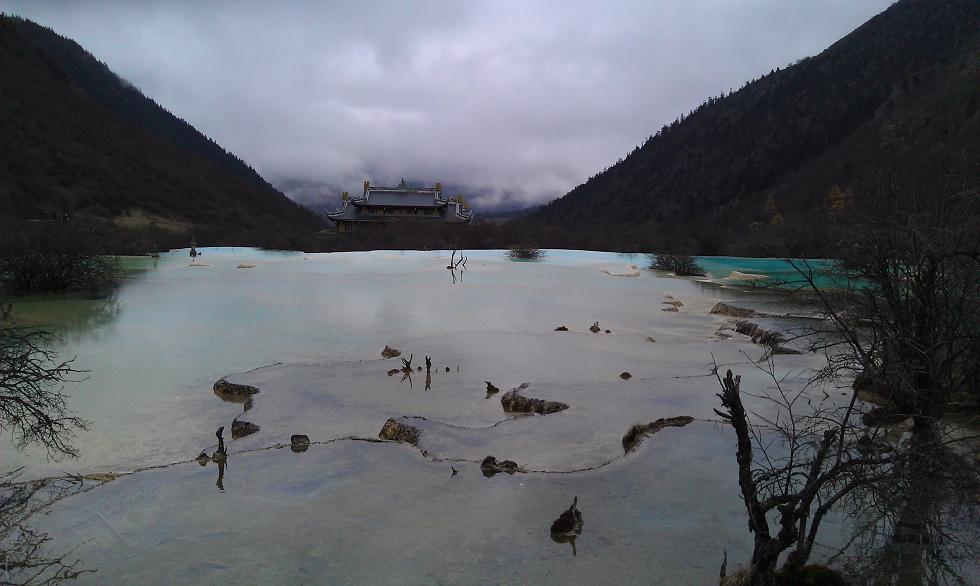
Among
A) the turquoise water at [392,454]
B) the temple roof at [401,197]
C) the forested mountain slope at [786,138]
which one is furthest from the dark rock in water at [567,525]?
the temple roof at [401,197]

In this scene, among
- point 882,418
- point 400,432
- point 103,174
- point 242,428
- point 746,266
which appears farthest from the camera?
point 103,174

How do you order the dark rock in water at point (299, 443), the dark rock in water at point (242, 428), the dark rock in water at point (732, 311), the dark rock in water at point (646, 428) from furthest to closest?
the dark rock in water at point (732, 311)
the dark rock in water at point (242, 428)
the dark rock in water at point (646, 428)
the dark rock in water at point (299, 443)

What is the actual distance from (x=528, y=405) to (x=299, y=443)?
7.24ft

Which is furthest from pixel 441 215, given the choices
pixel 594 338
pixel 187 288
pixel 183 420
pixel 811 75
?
pixel 811 75

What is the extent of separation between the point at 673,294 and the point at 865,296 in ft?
39.6

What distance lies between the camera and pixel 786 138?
196 feet

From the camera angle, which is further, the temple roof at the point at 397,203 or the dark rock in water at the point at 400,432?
the temple roof at the point at 397,203

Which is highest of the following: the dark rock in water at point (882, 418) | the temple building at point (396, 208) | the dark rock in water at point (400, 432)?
the temple building at point (396, 208)

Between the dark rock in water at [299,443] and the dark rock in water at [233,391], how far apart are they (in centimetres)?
146

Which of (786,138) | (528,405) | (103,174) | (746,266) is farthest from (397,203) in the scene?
(786,138)

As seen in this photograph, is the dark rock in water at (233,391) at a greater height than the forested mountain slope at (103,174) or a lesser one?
lesser

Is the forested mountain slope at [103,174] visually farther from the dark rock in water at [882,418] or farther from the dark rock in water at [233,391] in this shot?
the dark rock in water at [882,418]

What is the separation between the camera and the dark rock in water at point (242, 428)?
476 centimetres

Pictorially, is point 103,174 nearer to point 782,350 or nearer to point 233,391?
point 233,391
